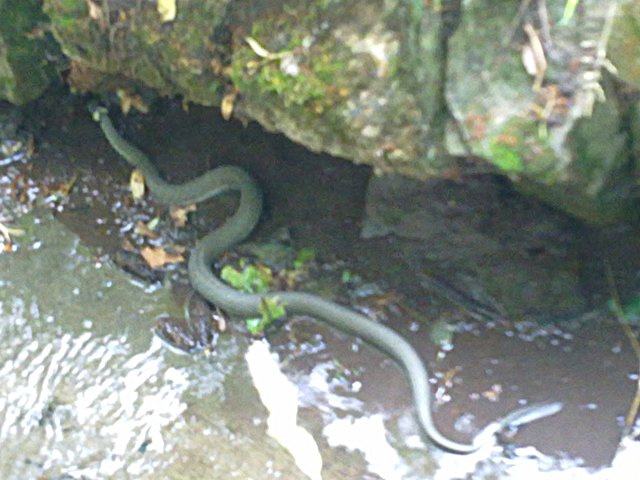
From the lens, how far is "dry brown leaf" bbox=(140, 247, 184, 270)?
401 centimetres

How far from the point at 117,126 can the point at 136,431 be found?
219 cm

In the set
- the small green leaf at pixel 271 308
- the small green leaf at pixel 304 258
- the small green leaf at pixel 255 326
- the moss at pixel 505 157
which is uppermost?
the small green leaf at pixel 304 258

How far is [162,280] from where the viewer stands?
3.93 meters

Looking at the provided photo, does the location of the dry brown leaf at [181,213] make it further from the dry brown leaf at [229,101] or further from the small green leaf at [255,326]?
the dry brown leaf at [229,101]

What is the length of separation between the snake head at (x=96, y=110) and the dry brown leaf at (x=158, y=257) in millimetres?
1029

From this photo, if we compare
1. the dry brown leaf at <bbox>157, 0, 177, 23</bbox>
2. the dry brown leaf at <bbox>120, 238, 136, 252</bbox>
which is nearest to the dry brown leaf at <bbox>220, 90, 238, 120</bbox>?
the dry brown leaf at <bbox>157, 0, 177, 23</bbox>

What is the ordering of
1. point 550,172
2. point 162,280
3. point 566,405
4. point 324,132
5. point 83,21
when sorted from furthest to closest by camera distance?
point 162,280 → point 83,21 → point 566,405 → point 324,132 → point 550,172

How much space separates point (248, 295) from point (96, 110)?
1747mm

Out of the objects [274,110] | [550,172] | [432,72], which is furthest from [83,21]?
[550,172]

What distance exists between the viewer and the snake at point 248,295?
10.4 ft

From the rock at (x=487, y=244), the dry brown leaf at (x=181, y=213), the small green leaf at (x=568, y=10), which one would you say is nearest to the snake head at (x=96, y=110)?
the dry brown leaf at (x=181, y=213)

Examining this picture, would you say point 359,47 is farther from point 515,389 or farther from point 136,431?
point 136,431

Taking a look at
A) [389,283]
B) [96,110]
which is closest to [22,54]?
[96,110]

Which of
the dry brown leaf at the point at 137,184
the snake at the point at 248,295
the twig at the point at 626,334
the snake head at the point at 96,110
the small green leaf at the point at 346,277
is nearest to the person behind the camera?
the twig at the point at 626,334
